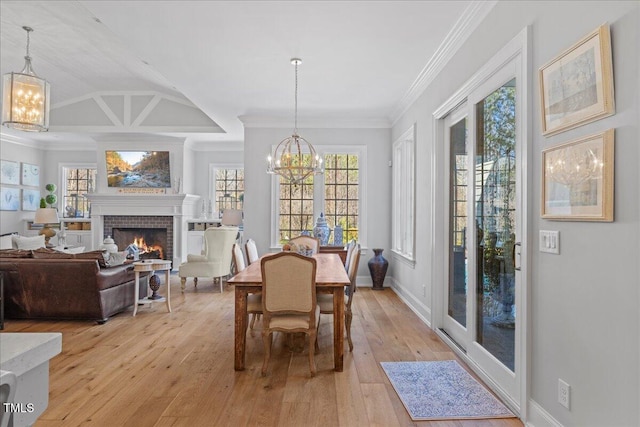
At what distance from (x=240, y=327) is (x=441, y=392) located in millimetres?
1577

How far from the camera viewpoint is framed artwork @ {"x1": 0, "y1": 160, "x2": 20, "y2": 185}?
8.47 m

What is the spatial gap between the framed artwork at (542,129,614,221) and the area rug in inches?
51.7

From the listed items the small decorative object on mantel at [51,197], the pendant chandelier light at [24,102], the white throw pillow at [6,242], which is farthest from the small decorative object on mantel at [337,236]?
the small decorative object on mantel at [51,197]

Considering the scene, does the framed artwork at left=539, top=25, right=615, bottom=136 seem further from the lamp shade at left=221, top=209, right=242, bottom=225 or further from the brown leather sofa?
the lamp shade at left=221, top=209, right=242, bottom=225

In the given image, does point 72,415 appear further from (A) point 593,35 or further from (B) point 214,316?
(A) point 593,35

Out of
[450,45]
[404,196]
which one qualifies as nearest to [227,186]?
[404,196]

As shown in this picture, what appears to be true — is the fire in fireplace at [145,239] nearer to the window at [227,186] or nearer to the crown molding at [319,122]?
the window at [227,186]

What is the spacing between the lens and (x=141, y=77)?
7.01 metres

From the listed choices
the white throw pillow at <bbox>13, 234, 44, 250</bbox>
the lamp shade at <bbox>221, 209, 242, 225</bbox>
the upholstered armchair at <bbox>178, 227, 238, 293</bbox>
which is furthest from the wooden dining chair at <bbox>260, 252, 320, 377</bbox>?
the white throw pillow at <bbox>13, 234, 44, 250</bbox>

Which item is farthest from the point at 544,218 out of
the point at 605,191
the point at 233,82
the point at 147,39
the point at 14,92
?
the point at 14,92

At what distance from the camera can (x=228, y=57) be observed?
4336 mm

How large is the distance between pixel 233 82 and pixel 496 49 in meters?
3.27

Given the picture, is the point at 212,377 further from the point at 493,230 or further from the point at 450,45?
the point at 450,45

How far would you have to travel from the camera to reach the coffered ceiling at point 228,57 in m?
3.38
